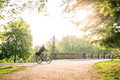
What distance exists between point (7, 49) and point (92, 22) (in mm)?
18286

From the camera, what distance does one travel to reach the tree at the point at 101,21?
4.02 metres

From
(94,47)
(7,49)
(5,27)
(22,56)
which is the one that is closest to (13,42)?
(7,49)

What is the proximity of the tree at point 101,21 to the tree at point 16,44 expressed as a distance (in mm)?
16571

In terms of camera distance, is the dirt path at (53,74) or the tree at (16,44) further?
the tree at (16,44)

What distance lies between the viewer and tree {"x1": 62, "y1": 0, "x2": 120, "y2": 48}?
13.2 ft

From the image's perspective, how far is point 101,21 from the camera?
634 cm

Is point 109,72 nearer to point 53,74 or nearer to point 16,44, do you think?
point 53,74

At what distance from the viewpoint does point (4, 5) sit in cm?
971

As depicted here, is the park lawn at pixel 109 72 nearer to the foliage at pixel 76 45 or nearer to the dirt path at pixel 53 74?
the dirt path at pixel 53 74

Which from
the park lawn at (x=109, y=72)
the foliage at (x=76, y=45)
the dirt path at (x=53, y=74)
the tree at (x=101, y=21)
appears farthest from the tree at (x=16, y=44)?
the foliage at (x=76, y=45)

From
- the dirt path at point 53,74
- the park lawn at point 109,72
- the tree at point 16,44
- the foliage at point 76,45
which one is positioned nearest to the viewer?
the dirt path at point 53,74

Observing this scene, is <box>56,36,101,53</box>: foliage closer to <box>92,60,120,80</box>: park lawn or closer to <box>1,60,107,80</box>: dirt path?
<box>92,60,120,80</box>: park lawn

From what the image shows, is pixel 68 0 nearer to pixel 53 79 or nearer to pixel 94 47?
pixel 53 79

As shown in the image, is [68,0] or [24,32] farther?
[24,32]
